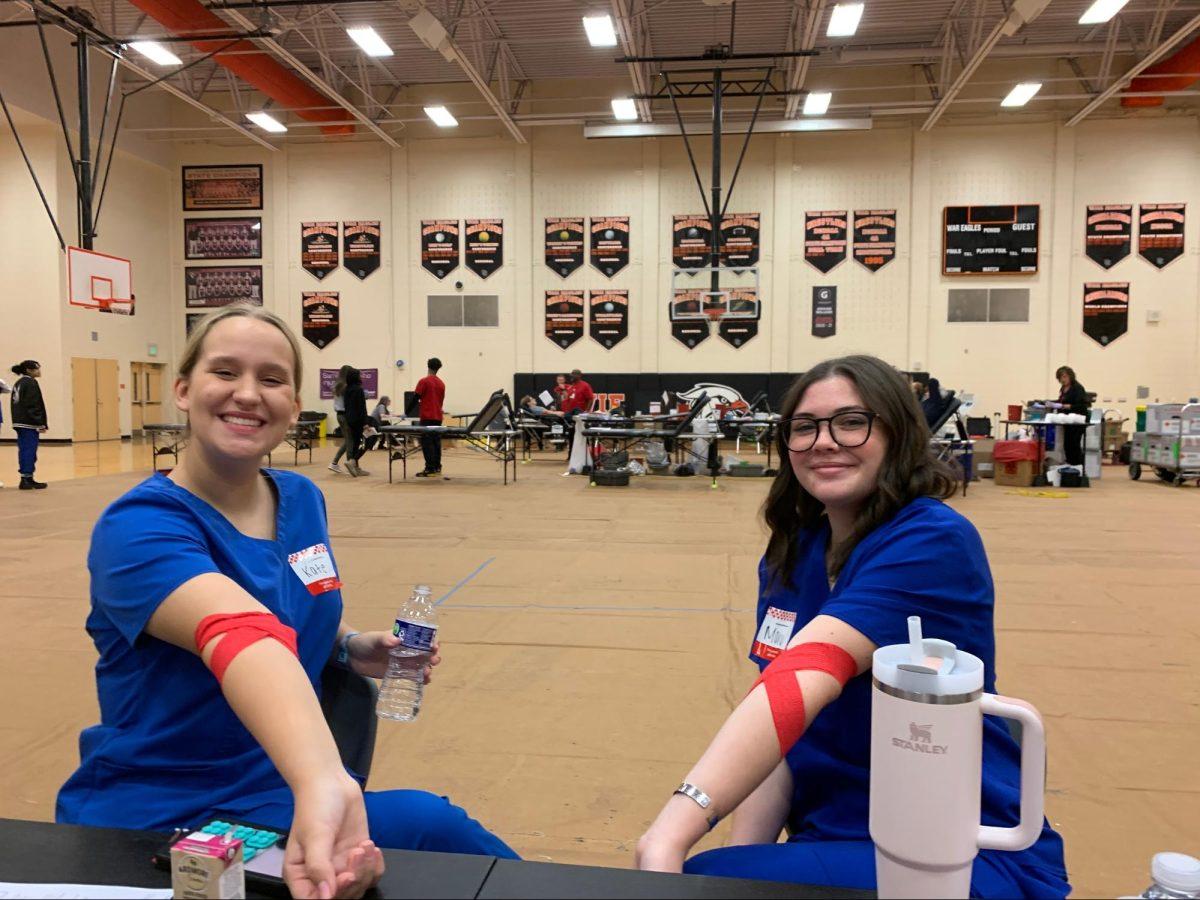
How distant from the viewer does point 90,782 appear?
1096 millimetres

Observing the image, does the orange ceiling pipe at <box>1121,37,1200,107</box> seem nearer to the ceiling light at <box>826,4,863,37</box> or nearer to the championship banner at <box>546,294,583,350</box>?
the ceiling light at <box>826,4,863,37</box>

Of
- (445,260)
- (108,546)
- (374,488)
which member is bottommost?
(374,488)

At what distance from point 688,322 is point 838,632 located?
52.8 feet

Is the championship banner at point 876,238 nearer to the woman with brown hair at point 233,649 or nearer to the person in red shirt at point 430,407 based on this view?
the person in red shirt at point 430,407

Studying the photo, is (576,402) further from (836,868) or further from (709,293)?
(836,868)

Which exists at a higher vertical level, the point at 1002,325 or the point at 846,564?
the point at 1002,325

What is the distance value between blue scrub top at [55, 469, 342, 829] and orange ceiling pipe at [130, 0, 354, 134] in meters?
13.2

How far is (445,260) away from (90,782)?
17.3 meters

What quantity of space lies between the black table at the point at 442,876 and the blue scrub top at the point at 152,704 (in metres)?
0.21

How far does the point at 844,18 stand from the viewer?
11453mm

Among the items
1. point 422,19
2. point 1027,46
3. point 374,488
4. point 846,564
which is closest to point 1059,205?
point 1027,46

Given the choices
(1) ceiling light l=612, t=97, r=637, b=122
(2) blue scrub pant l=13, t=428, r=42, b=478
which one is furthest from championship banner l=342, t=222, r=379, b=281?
(2) blue scrub pant l=13, t=428, r=42, b=478

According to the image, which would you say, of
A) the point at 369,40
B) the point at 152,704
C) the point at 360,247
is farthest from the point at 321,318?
the point at 152,704

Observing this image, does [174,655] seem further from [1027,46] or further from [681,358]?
[1027,46]
